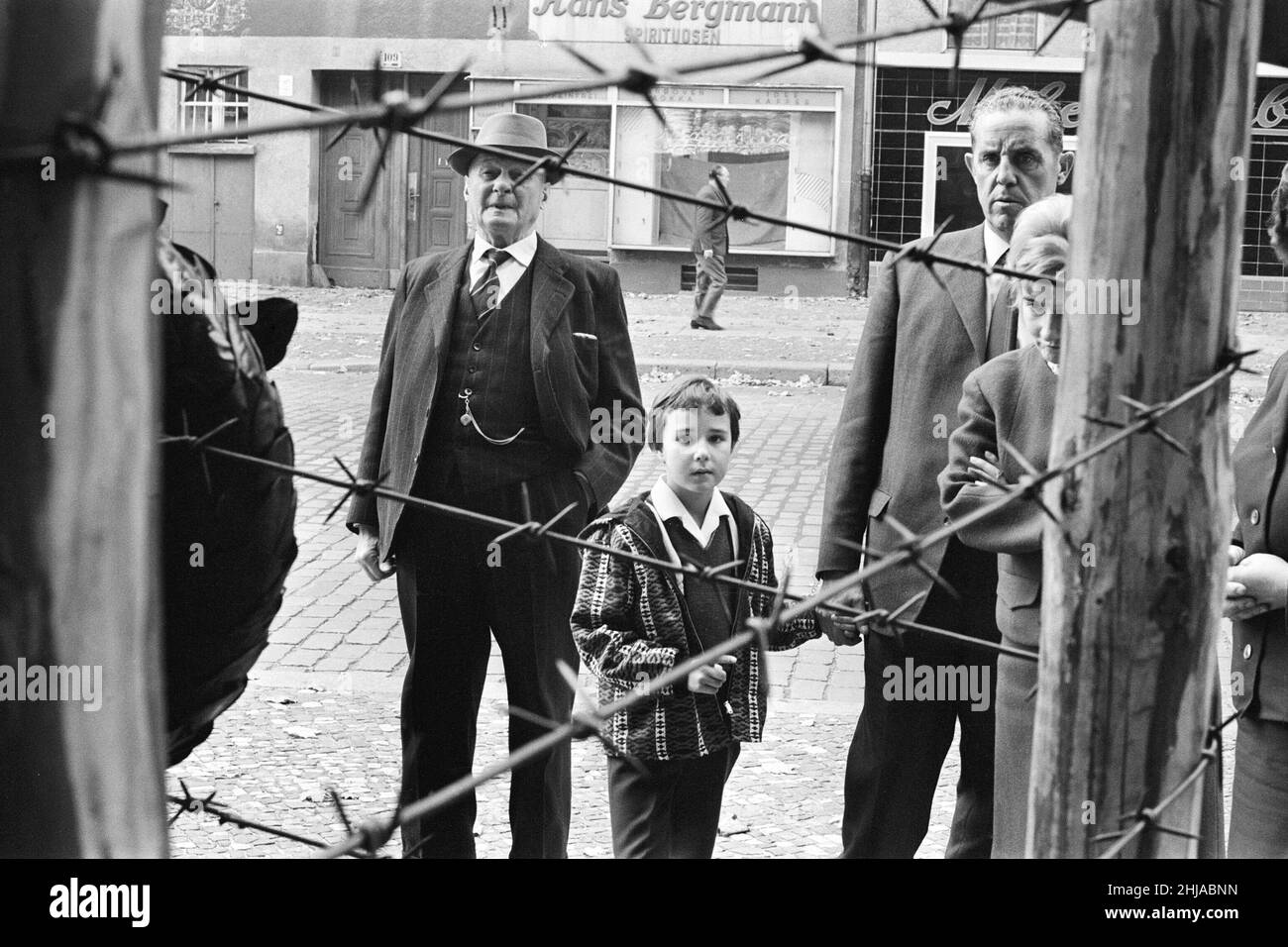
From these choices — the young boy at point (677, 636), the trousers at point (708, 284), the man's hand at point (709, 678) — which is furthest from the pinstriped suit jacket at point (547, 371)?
the trousers at point (708, 284)

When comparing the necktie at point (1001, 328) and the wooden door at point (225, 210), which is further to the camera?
the wooden door at point (225, 210)

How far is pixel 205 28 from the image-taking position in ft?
69.2

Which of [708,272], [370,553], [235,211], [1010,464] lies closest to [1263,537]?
[1010,464]

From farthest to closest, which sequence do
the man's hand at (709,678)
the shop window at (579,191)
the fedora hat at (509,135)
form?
1. the shop window at (579,191)
2. the fedora hat at (509,135)
3. the man's hand at (709,678)

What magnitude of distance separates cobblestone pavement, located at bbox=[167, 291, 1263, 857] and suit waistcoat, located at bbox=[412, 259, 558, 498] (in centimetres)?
107

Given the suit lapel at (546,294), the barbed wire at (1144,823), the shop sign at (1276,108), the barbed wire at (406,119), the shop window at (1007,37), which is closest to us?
the barbed wire at (406,119)

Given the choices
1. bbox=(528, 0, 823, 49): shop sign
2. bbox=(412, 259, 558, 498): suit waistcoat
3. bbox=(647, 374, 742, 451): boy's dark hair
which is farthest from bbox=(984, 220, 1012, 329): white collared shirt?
bbox=(528, 0, 823, 49): shop sign

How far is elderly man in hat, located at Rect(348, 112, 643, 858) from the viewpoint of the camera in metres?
4.03

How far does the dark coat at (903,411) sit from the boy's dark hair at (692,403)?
285 millimetres

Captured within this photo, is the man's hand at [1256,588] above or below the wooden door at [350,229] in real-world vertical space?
below

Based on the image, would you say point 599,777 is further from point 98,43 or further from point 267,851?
point 98,43

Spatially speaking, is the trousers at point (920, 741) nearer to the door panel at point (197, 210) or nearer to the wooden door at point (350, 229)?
the door panel at point (197, 210)

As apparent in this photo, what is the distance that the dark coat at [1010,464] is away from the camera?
10.6ft
